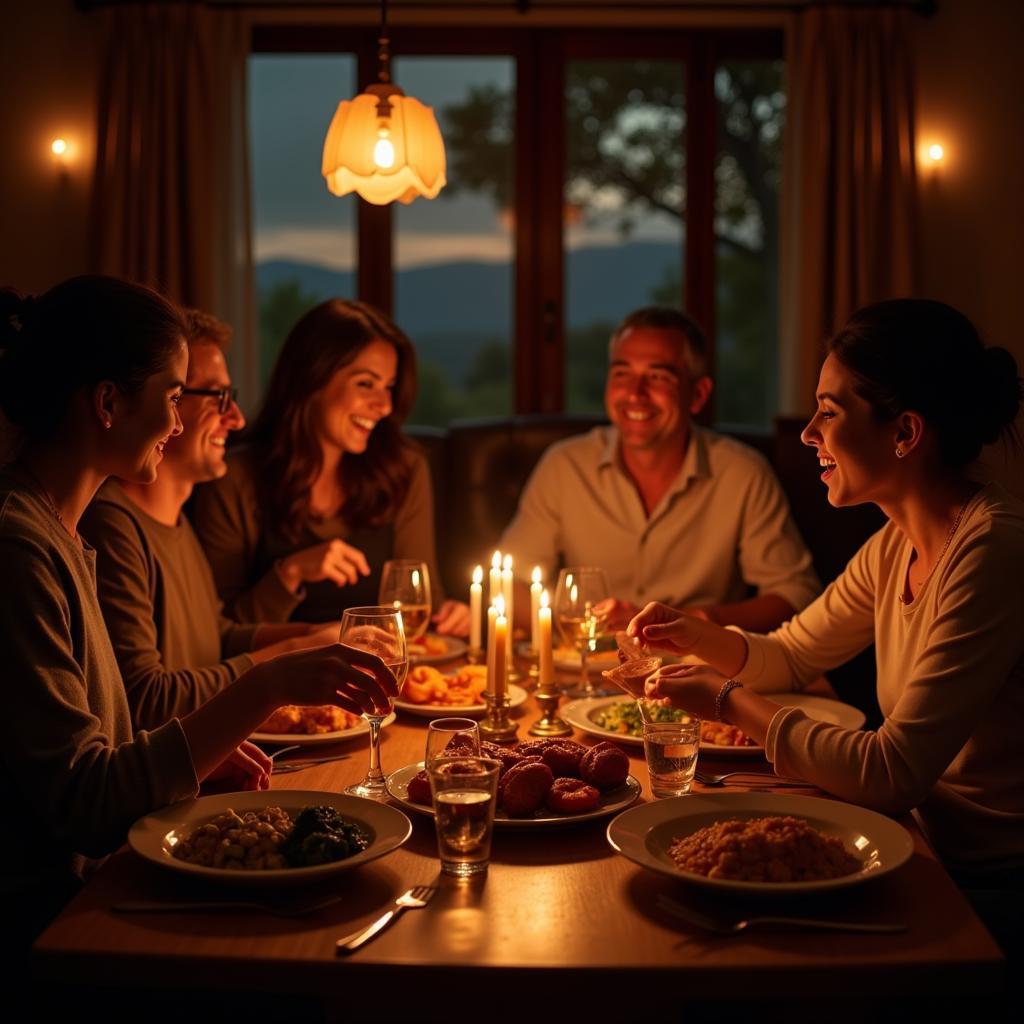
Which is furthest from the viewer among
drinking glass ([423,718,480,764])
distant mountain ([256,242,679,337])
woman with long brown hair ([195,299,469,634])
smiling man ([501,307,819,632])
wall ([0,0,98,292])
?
distant mountain ([256,242,679,337])

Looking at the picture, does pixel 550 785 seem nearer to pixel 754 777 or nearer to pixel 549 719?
pixel 754 777

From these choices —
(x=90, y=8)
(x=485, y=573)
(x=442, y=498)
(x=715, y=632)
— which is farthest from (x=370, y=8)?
(x=715, y=632)

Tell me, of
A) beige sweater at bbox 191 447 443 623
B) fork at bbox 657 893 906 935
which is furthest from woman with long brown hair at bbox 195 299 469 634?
fork at bbox 657 893 906 935

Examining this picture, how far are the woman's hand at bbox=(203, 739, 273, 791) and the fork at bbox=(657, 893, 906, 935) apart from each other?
2.22ft

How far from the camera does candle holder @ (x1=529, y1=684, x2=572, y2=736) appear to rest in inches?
81.2

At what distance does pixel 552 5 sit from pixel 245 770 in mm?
3898

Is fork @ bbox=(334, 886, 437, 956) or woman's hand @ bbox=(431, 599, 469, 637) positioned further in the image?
woman's hand @ bbox=(431, 599, 469, 637)

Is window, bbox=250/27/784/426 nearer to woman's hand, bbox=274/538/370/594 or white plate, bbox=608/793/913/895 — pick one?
woman's hand, bbox=274/538/370/594

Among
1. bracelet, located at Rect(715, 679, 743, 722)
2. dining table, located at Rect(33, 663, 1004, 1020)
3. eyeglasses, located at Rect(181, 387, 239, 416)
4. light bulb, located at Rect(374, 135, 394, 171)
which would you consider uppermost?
light bulb, located at Rect(374, 135, 394, 171)

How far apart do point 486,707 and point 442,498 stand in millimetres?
1941

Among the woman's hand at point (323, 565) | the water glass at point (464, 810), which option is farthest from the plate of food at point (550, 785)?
the woman's hand at point (323, 565)

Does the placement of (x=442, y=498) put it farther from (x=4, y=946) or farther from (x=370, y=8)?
(x=4, y=946)

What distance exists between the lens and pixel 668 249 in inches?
201

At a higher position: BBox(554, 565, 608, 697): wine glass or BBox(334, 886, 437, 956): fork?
BBox(554, 565, 608, 697): wine glass
